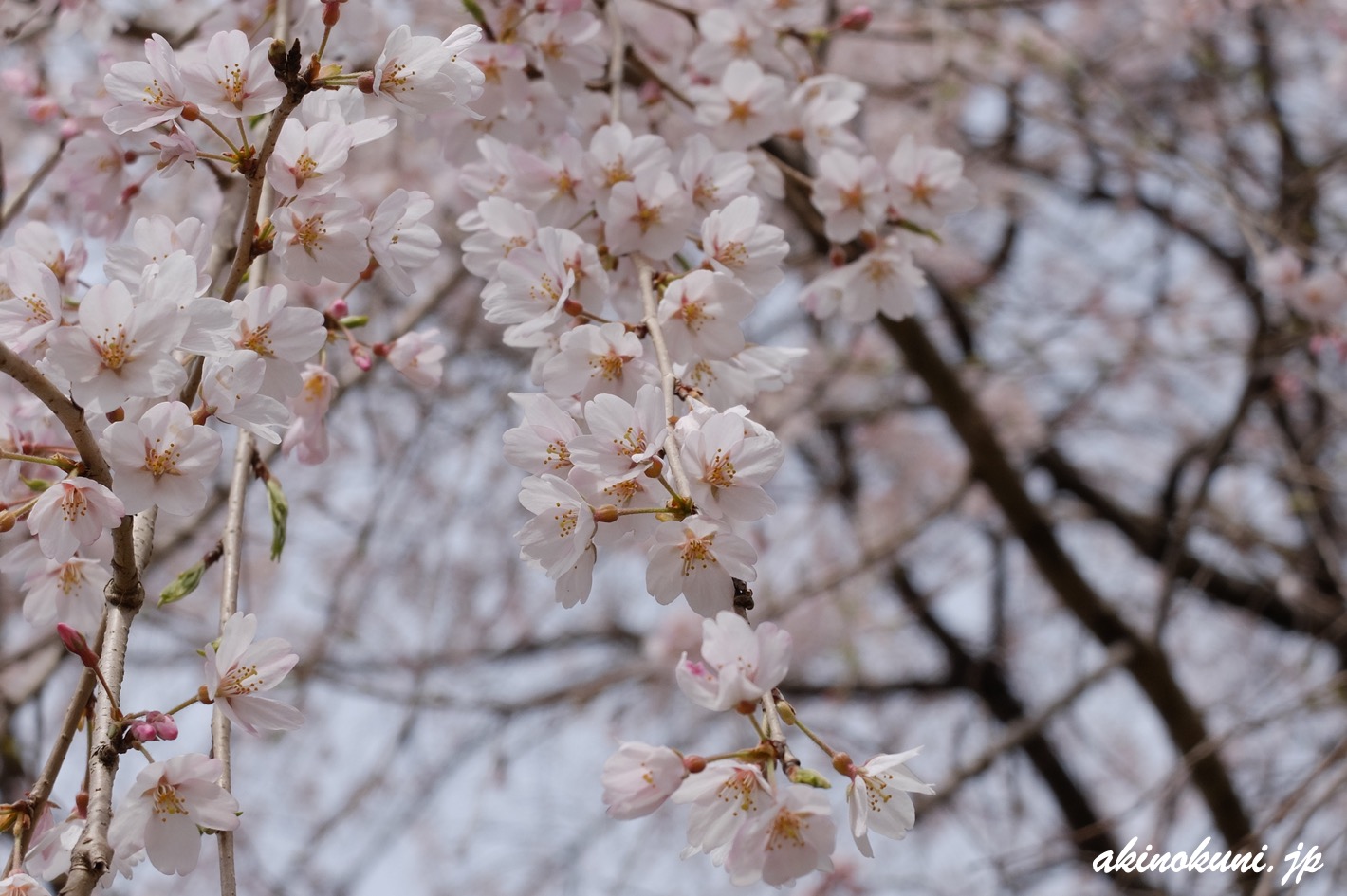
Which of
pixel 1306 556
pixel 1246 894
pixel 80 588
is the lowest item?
pixel 1306 556

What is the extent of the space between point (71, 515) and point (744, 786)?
2.10ft

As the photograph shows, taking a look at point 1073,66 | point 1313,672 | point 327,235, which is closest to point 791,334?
point 1073,66

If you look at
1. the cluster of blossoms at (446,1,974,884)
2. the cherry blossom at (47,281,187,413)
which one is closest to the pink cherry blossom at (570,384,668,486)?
the cluster of blossoms at (446,1,974,884)

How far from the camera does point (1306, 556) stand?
4516 millimetres

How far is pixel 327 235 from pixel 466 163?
0.53m

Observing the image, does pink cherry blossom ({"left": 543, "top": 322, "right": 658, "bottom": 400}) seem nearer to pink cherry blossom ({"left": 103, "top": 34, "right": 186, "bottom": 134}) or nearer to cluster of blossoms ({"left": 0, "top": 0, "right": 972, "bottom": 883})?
cluster of blossoms ({"left": 0, "top": 0, "right": 972, "bottom": 883})

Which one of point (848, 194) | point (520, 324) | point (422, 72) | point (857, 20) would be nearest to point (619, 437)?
point (520, 324)

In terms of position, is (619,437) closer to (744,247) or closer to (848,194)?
(744,247)

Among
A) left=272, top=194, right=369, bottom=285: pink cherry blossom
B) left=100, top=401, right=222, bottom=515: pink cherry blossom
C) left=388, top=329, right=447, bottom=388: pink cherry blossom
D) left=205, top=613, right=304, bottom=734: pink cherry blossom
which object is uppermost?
left=272, top=194, right=369, bottom=285: pink cherry blossom

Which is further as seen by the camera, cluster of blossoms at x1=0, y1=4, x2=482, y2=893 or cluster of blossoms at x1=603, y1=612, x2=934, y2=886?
cluster of blossoms at x1=0, y1=4, x2=482, y2=893

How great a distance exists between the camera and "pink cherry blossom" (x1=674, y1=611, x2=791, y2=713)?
2.79 ft

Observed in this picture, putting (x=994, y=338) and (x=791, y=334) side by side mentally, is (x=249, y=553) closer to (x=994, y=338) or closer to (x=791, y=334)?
(x=791, y=334)

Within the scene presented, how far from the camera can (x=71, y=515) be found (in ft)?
3.26

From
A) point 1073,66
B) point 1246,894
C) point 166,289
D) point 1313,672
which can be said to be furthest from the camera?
point 1313,672
